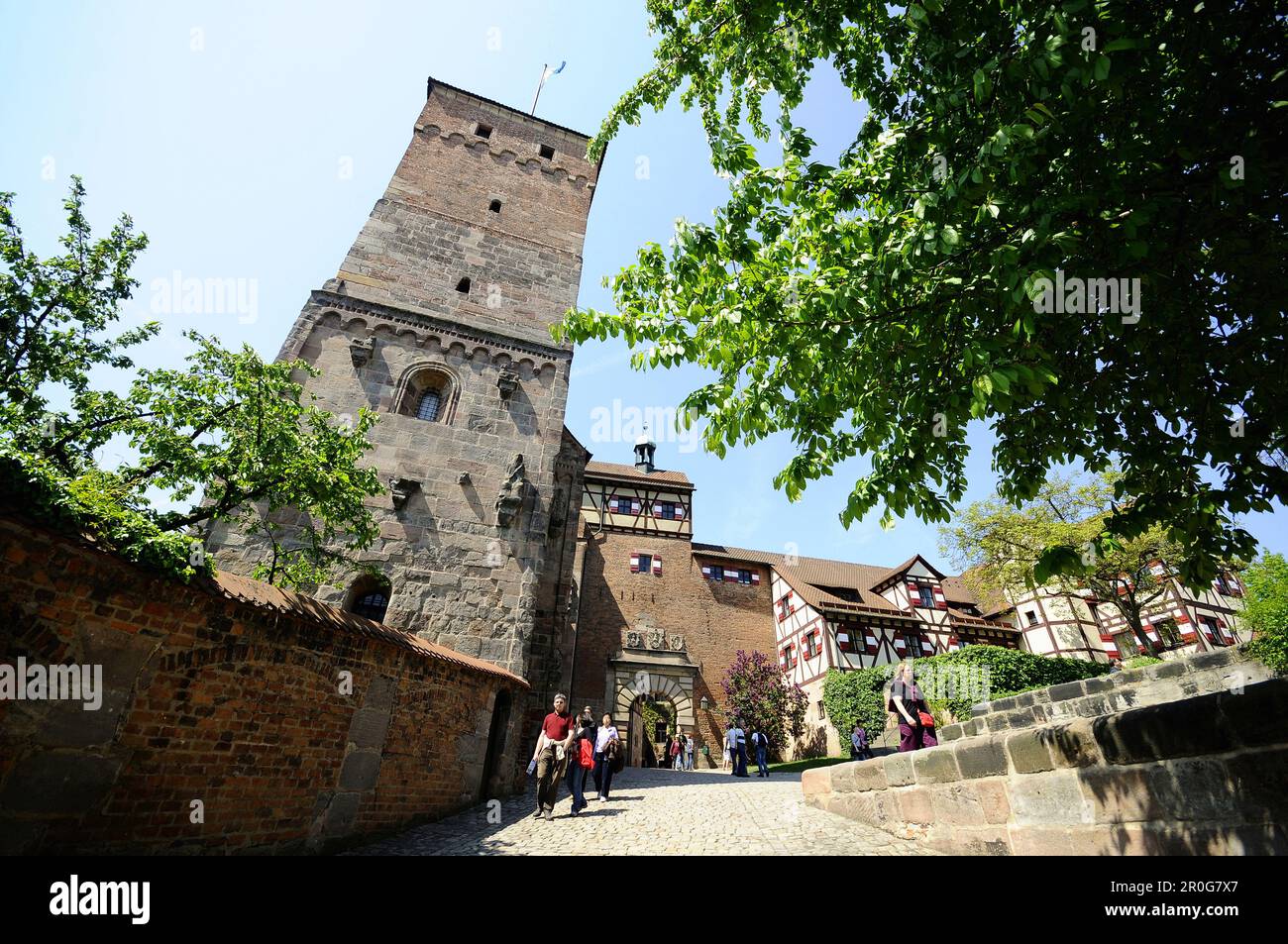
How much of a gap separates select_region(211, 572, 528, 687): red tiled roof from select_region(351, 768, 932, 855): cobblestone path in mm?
2089

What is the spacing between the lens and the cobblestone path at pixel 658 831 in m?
5.18

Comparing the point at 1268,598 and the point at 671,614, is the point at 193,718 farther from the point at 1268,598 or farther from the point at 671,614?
the point at 1268,598

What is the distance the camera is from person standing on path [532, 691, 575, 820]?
7.39 m

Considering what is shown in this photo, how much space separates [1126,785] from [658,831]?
4.87 metres

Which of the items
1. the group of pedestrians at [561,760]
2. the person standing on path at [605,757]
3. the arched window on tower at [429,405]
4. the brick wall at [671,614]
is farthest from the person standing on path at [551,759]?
the brick wall at [671,614]

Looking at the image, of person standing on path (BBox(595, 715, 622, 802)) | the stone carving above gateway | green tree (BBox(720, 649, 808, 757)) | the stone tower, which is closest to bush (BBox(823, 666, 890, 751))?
green tree (BBox(720, 649, 808, 757))

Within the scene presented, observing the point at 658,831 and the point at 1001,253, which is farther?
the point at 658,831

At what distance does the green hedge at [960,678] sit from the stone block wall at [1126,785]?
12.6m

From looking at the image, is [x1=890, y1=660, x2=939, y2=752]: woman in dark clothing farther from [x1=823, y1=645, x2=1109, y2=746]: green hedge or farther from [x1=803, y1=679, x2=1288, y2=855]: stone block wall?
[x1=823, y1=645, x2=1109, y2=746]: green hedge

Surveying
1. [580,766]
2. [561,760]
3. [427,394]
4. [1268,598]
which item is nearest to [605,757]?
[580,766]

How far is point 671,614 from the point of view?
2369 centimetres

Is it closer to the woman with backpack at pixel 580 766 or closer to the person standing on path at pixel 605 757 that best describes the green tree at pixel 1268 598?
the person standing on path at pixel 605 757

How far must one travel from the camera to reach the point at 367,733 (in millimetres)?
5770
